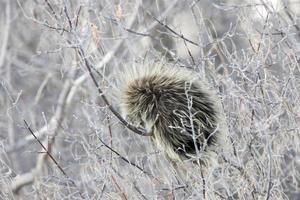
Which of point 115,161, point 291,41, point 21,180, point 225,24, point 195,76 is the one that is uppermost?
point 225,24

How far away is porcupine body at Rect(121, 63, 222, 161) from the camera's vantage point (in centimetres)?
395

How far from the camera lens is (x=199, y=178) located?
3.84 m

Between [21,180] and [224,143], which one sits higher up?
[224,143]

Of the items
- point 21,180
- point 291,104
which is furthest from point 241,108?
point 21,180

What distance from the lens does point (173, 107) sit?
3982 mm

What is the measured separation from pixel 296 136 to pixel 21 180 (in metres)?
3.36

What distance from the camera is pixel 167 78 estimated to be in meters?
4.00

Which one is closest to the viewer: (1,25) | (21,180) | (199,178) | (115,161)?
(199,178)

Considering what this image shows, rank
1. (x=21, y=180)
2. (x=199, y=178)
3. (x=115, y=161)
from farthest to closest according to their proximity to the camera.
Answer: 1. (x=21, y=180)
2. (x=115, y=161)
3. (x=199, y=178)

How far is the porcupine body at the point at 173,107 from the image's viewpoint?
3.95m

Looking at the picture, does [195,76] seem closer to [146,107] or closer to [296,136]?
[146,107]

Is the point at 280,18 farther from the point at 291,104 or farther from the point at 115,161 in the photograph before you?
the point at 115,161

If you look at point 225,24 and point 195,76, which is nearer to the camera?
point 195,76

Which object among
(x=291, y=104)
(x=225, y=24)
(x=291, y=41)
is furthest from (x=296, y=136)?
(x=225, y=24)
